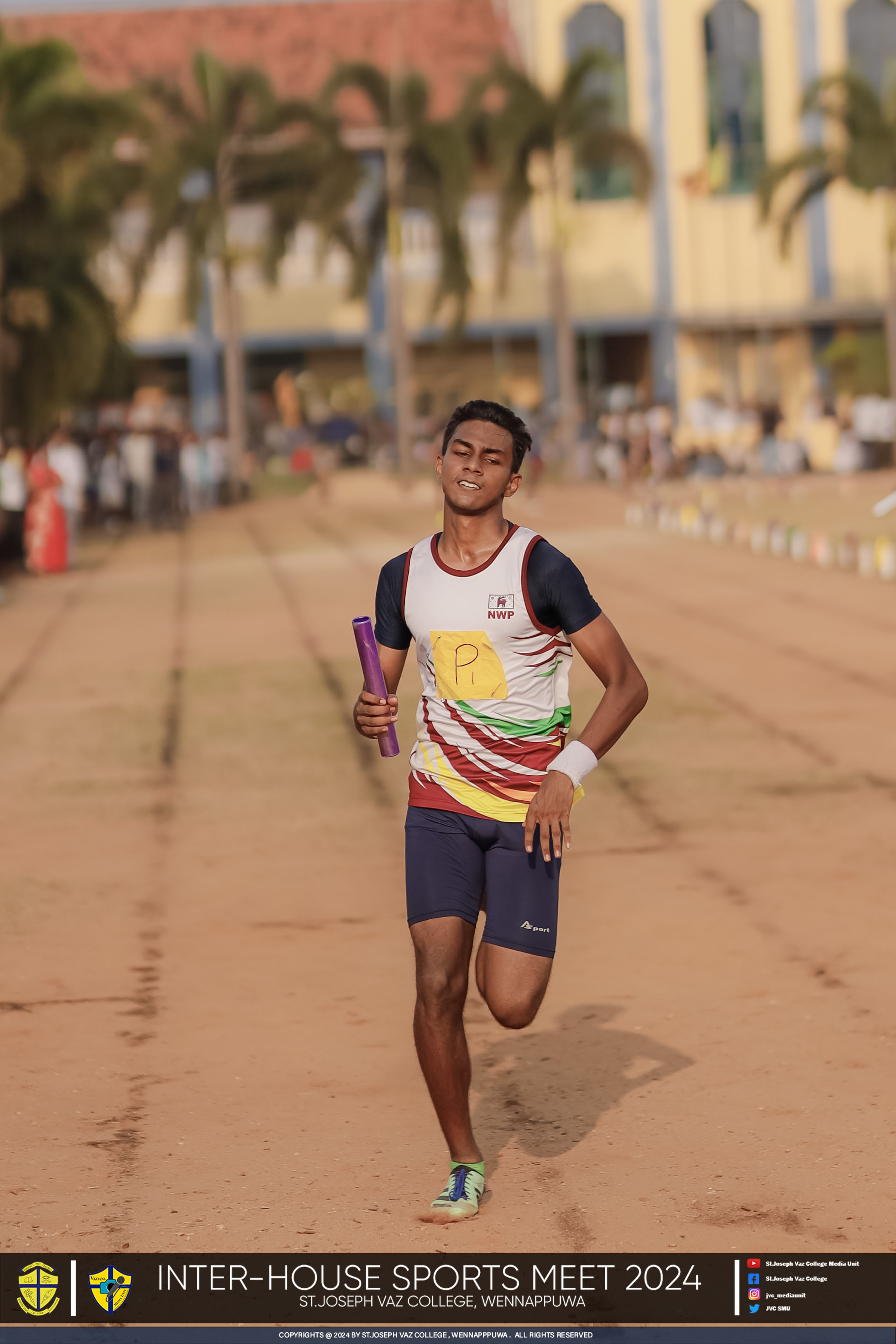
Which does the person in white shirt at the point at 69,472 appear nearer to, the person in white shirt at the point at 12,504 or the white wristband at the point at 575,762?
the person in white shirt at the point at 12,504

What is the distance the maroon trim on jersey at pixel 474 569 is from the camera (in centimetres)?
438

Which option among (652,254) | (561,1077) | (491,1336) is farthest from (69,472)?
(652,254)

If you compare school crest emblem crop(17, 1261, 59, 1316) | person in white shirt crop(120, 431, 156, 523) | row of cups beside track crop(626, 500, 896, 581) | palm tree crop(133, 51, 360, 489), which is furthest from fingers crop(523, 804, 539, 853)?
palm tree crop(133, 51, 360, 489)

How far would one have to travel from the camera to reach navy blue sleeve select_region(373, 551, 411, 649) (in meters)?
4.49

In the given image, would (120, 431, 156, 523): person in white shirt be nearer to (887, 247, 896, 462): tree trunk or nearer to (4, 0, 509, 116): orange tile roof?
(887, 247, 896, 462): tree trunk

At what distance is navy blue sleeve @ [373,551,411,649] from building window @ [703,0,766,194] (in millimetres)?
49511

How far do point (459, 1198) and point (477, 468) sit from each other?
5.21 ft

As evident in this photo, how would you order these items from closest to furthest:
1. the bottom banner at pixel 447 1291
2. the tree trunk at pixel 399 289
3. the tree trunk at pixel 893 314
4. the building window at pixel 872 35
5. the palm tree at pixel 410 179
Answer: the bottom banner at pixel 447 1291 < the palm tree at pixel 410 179 < the tree trunk at pixel 399 289 < the tree trunk at pixel 893 314 < the building window at pixel 872 35

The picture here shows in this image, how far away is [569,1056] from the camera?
218 inches

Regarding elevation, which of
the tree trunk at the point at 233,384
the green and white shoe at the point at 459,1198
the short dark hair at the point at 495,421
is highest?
the tree trunk at the point at 233,384

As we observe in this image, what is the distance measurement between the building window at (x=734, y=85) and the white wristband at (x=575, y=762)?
49.7 meters

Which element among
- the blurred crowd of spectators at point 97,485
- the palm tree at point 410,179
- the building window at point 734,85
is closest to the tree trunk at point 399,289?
the palm tree at point 410,179

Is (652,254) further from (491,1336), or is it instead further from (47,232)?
(491,1336)

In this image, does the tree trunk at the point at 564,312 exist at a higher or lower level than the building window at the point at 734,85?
lower
